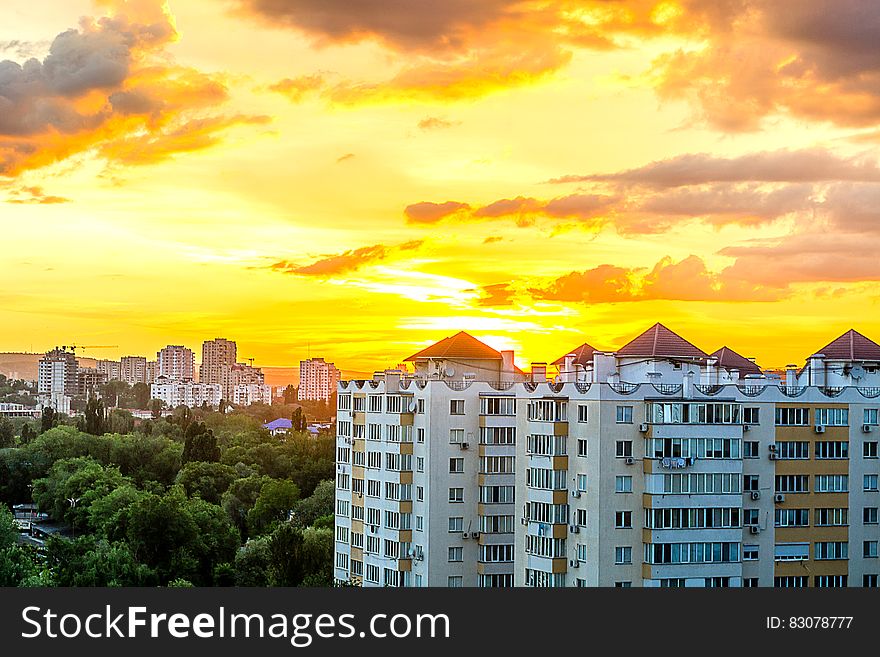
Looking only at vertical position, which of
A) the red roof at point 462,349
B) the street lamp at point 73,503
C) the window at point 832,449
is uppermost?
the red roof at point 462,349

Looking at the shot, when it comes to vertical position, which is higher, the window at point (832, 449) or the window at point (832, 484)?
the window at point (832, 449)

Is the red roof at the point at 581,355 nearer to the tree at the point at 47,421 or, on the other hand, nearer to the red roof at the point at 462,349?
the red roof at the point at 462,349

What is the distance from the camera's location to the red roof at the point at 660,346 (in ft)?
68.9

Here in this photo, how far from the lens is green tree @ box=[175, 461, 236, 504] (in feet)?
136

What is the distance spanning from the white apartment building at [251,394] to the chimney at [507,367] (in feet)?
298

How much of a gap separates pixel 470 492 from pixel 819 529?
5.87 metres

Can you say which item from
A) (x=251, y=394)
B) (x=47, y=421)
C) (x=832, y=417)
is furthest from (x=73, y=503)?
(x=251, y=394)

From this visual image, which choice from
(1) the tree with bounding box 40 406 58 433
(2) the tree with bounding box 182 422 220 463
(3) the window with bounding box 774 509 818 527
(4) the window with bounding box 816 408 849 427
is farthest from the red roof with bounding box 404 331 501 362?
(1) the tree with bounding box 40 406 58 433

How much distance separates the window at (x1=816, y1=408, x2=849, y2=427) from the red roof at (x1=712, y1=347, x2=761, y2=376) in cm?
377

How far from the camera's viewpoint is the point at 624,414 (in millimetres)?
18203

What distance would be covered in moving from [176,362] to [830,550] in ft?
363

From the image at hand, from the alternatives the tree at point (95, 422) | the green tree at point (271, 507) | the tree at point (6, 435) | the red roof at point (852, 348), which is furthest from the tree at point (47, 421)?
the red roof at point (852, 348)

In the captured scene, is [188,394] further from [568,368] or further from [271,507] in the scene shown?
[568,368]

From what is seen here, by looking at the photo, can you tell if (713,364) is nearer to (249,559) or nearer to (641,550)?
(641,550)
